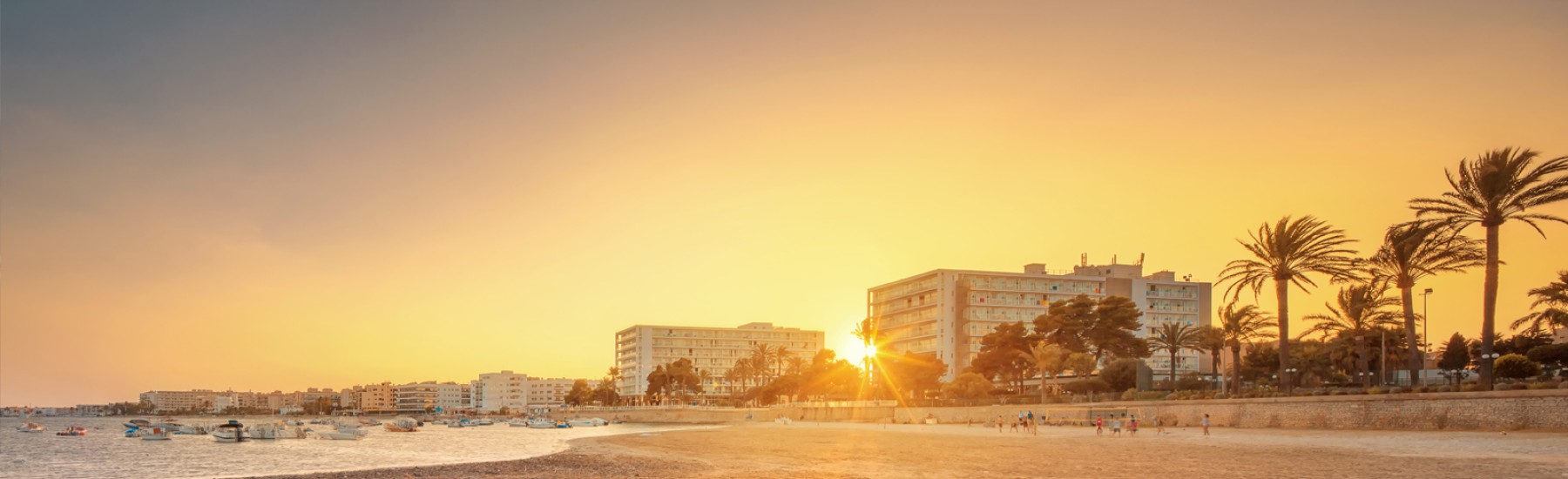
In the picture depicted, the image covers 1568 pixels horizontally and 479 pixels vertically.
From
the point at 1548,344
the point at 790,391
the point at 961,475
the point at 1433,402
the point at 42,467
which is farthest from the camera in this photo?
the point at 790,391

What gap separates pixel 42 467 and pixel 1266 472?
60.3 meters

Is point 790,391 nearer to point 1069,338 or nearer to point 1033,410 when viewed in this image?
point 1069,338

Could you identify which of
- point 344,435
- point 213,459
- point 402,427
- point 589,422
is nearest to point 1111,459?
point 213,459

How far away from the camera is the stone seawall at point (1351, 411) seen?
39125mm

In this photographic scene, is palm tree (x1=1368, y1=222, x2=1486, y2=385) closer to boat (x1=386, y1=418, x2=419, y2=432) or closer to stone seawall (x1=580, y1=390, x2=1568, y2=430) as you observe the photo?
stone seawall (x1=580, y1=390, x2=1568, y2=430)

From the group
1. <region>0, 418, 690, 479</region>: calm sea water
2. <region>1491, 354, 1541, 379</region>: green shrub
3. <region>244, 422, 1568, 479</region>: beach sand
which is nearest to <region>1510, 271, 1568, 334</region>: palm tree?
<region>1491, 354, 1541, 379</region>: green shrub

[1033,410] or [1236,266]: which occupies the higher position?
A: [1236,266]

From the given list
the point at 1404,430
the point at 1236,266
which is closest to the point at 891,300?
the point at 1236,266

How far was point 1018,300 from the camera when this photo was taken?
150250 mm

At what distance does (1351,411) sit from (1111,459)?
19.5 meters

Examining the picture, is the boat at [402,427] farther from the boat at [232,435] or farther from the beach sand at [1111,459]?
the beach sand at [1111,459]

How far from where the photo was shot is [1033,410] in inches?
2928

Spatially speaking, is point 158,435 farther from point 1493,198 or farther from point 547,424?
point 1493,198

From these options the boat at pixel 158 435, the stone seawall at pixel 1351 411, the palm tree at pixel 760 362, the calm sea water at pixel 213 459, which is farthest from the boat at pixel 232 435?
the palm tree at pixel 760 362
